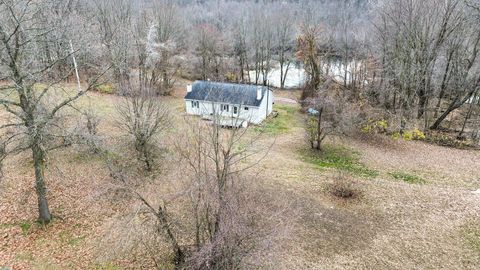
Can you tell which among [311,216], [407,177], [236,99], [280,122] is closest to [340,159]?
[407,177]

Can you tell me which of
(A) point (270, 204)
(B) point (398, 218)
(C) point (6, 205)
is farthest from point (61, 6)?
(B) point (398, 218)

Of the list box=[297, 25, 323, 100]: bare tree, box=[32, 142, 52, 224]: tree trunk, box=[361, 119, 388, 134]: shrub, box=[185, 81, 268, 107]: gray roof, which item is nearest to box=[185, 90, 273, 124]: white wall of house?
box=[185, 81, 268, 107]: gray roof

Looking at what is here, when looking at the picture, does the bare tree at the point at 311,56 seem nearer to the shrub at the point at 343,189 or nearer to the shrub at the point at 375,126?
the shrub at the point at 375,126

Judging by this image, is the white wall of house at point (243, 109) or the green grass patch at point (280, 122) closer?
the green grass patch at point (280, 122)

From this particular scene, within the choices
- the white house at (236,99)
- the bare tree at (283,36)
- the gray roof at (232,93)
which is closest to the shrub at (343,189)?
the white house at (236,99)

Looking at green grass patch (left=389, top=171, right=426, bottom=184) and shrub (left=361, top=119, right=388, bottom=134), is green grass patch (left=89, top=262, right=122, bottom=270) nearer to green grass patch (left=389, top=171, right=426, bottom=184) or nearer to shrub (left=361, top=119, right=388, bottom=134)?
green grass patch (left=389, top=171, right=426, bottom=184)
